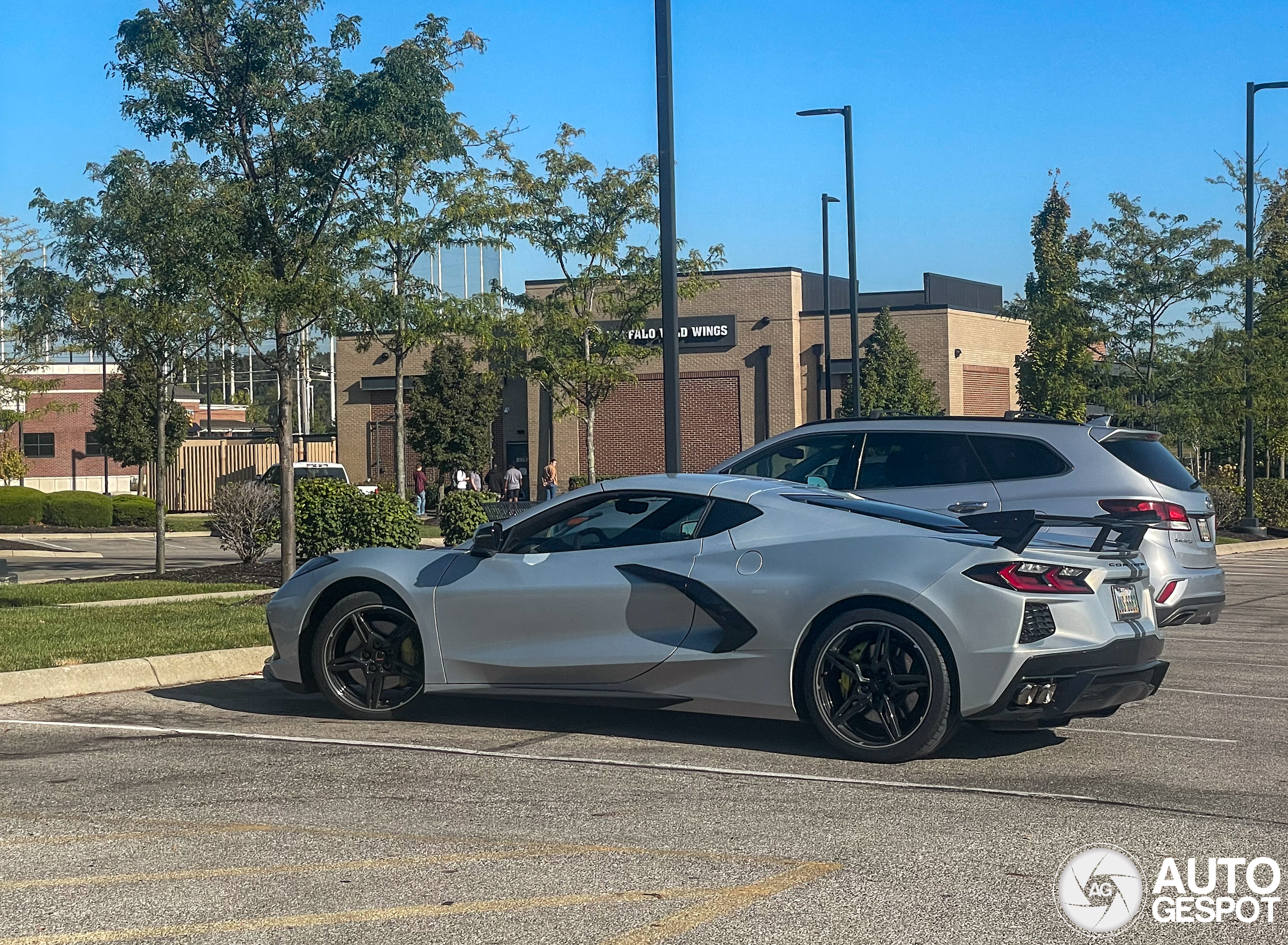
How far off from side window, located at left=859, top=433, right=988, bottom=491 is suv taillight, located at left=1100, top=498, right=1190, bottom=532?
2.94 ft

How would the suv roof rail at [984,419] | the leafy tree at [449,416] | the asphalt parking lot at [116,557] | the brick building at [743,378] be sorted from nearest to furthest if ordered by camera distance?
the suv roof rail at [984,419], the asphalt parking lot at [116,557], the leafy tree at [449,416], the brick building at [743,378]

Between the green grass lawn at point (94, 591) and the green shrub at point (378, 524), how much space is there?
1393 millimetres

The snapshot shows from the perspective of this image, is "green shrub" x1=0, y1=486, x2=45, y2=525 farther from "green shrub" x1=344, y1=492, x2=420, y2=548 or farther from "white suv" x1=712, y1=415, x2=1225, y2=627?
"white suv" x1=712, y1=415, x2=1225, y2=627

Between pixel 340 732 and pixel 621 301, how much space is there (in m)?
25.7

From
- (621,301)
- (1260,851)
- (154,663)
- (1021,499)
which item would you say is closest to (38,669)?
(154,663)

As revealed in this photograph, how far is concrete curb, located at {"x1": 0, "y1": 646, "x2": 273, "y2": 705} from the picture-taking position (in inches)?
365

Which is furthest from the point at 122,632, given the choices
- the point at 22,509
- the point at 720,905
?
the point at 22,509

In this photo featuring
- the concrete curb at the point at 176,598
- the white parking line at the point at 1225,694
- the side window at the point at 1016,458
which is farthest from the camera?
the concrete curb at the point at 176,598

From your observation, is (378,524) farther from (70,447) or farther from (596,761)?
(70,447)

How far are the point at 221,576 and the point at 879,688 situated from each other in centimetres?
1393

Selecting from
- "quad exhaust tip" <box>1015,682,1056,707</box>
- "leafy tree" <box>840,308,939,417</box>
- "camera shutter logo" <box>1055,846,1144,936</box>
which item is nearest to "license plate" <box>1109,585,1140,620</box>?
"quad exhaust tip" <box>1015,682,1056,707</box>

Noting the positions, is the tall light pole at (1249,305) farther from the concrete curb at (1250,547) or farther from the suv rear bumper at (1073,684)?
the suv rear bumper at (1073,684)

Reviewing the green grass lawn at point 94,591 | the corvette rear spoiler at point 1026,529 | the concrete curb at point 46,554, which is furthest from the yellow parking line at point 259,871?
the concrete curb at point 46,554

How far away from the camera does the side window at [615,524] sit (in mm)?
7672
